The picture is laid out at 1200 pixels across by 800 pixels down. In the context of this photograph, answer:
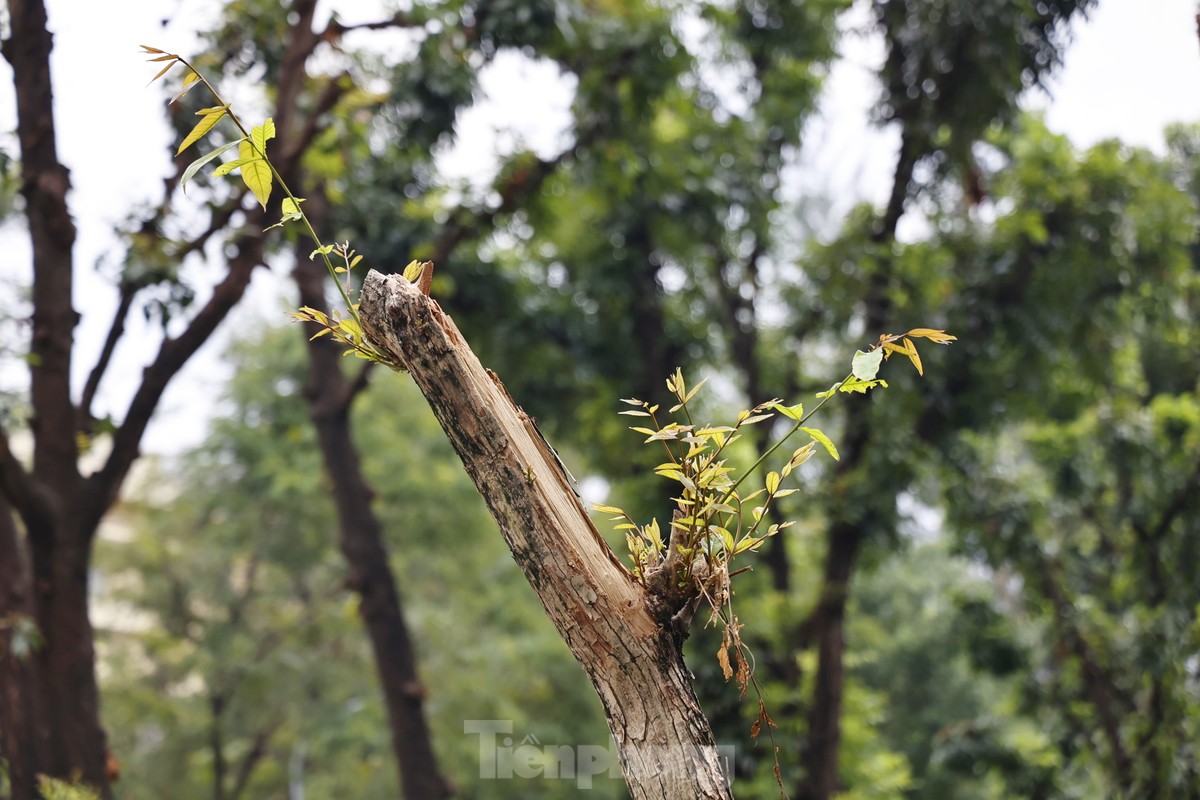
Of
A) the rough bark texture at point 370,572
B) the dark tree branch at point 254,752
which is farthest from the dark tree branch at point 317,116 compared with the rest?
the dark tree branch at point 254,752

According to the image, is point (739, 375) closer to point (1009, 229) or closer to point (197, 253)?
point (1009, 229)

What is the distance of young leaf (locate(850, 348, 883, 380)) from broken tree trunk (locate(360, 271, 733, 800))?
51 cm

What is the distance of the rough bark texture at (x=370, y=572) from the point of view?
5.92 m

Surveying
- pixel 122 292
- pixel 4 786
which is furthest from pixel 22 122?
pixel 4 786

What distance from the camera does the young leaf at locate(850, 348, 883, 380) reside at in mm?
1613

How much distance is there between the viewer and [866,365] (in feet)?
5.36

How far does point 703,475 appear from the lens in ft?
5.80

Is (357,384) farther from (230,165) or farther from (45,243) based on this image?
(230,165)

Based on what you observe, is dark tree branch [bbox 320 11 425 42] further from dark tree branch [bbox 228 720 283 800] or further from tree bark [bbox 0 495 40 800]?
dark tree branch [bbox 228 720 283 800]

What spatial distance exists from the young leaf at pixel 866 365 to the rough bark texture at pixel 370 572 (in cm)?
442

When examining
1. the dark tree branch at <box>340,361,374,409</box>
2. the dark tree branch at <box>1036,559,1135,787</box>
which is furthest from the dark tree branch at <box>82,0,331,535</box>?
the dark tree branch at <box>1036,559,1135,787</box>

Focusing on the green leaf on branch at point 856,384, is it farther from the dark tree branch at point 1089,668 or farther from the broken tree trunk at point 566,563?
the dark tree branch at point 1089,668

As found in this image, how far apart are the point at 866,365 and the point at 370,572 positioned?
4.83 metres

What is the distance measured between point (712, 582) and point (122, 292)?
275 cm
